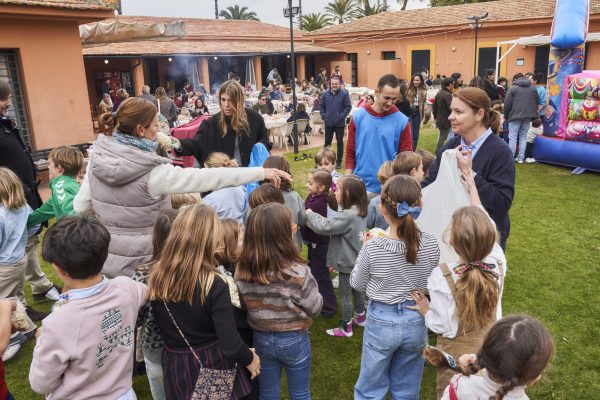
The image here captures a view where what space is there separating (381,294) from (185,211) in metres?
1.08

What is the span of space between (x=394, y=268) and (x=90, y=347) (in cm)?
145

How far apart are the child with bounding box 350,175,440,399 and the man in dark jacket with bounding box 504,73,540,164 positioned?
7611mm

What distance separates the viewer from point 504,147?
118 inches

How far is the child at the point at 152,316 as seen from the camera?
2396mm

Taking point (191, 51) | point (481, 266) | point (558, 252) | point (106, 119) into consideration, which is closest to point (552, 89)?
point (558, 252)

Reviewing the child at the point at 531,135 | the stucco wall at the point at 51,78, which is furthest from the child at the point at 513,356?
the stucco wall at the point at 51,78

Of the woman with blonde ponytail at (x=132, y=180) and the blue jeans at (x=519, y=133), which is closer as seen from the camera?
the woman with blonde ponytail at (x=132, y=180)

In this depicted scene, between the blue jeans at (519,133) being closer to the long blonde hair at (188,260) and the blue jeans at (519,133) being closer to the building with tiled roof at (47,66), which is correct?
the building with tiled roof at (47,66)

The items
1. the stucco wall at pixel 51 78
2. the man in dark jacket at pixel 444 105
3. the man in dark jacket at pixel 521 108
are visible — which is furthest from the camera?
the man in dark jacket at pixel 444 105

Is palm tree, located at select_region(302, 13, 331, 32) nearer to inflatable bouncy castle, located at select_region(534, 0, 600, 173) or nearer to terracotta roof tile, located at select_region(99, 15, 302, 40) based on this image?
terracotta roof tile, located at select_region(99, 15, 302, 40)

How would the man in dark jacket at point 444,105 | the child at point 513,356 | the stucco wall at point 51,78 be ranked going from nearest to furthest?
the child at point 513,356 < the stucco wall at point 51,78 < the man in dark jacket at point 444,105

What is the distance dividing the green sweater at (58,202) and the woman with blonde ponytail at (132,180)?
865 mm

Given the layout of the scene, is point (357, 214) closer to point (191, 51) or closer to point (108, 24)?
point (108, 24)

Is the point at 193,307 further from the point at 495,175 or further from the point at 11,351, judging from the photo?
the point at 11,351
